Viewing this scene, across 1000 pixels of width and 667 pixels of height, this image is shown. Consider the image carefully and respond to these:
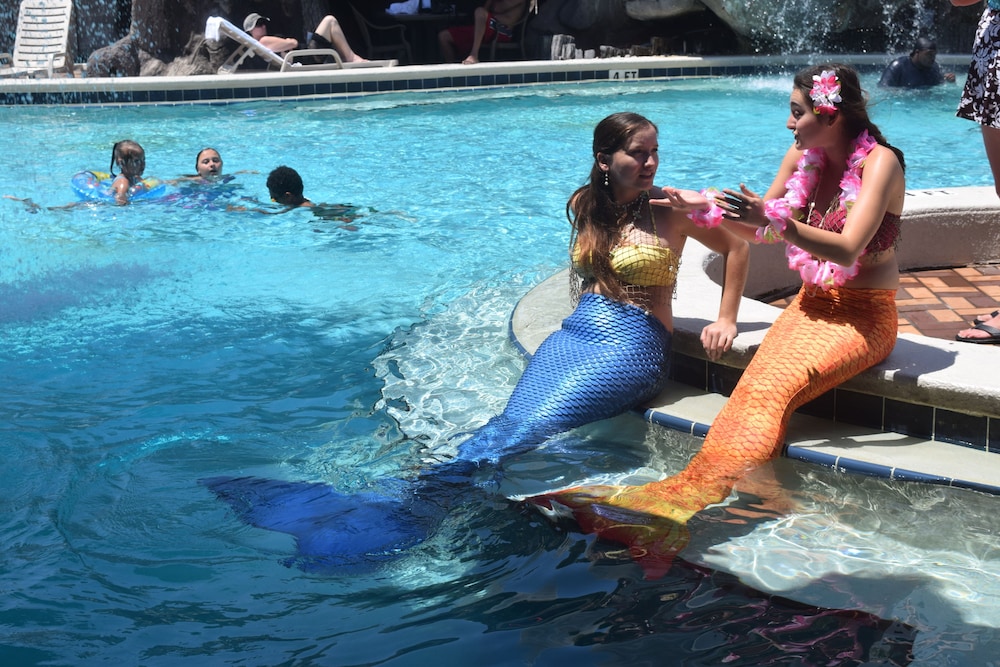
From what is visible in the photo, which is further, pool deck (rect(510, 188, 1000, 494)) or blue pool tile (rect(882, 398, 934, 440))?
blue pool tile (rect(882, 398, 934, 440))

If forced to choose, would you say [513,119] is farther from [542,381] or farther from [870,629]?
[870,629]

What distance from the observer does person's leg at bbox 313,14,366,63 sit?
51.5ft

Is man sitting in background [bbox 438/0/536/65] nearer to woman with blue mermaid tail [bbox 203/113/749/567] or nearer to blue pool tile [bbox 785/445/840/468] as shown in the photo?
woman with blue mermaid tail [bbox 203/113/749/567]

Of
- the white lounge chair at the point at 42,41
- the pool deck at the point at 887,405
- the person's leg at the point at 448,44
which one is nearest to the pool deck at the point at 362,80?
the white lounge chair at the point at 42,41

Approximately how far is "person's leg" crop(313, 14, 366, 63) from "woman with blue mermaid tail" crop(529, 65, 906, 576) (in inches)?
508

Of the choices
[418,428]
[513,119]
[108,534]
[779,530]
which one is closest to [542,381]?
[418,428]

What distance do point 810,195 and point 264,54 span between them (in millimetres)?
12816

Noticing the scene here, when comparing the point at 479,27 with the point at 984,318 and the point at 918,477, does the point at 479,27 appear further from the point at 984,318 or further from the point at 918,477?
the point at 918,477

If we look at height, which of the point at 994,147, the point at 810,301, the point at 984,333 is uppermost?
the point at 994,147

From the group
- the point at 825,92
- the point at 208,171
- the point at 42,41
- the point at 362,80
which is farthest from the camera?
the point at 42,41

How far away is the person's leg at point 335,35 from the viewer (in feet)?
51.5

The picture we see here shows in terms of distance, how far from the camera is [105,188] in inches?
340

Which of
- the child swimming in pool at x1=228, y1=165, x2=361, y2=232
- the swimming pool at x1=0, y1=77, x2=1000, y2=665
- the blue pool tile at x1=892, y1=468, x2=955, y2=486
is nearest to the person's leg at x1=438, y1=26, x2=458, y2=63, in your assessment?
the swimming pool at x1=0, y1=77, x2=1000, y2=665

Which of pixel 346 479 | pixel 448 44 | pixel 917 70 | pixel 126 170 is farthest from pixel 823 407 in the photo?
pixel 448 44
